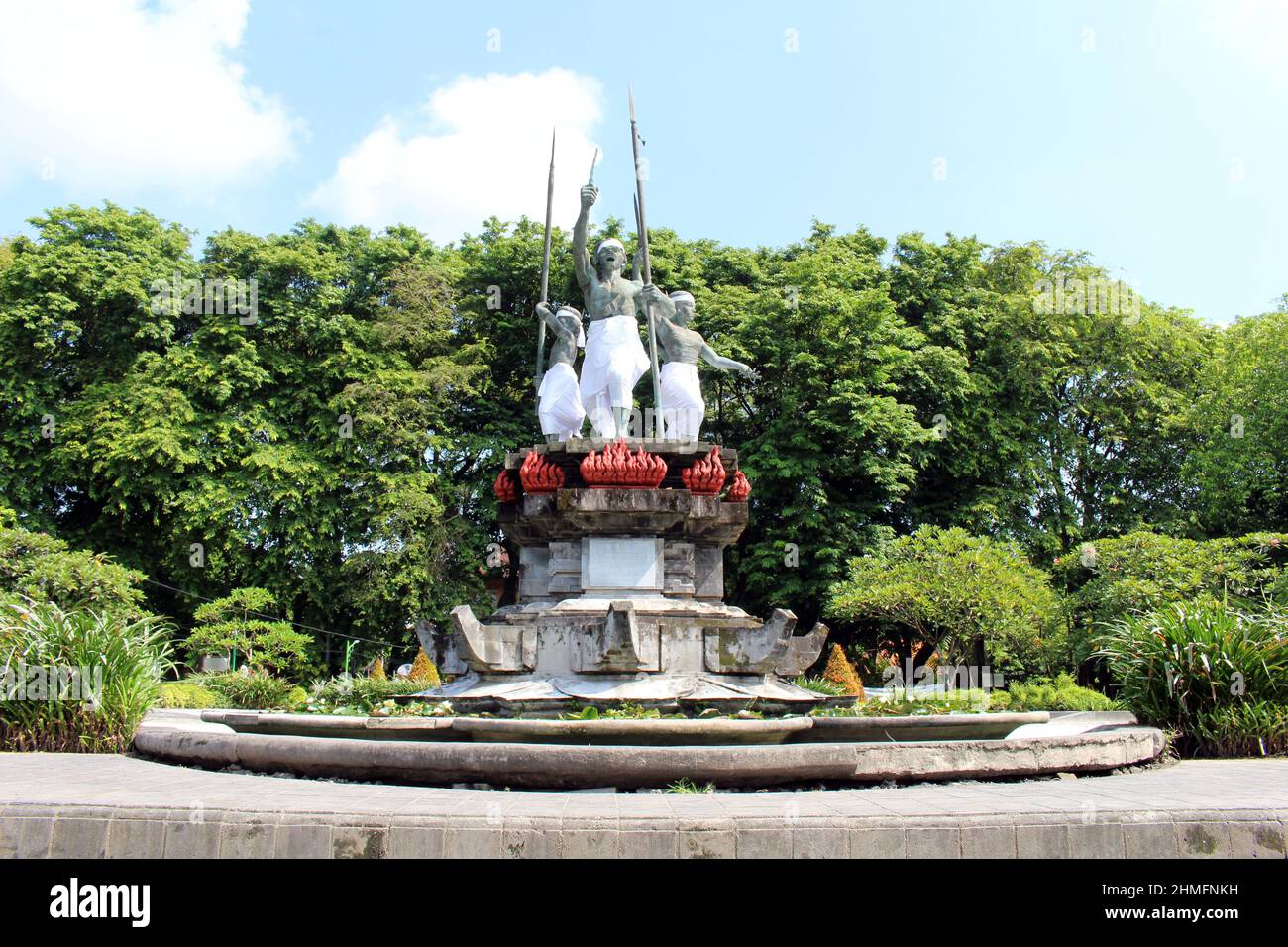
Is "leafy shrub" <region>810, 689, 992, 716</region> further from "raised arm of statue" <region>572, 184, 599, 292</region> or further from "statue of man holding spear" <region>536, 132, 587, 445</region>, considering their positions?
"raised arm of statue" <region>572, 184, 599, 292</region>

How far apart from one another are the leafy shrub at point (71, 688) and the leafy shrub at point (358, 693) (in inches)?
66.6

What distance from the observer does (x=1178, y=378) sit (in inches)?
1145

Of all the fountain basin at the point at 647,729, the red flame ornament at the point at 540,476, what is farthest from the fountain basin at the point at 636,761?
the red flame ornament at the point at 540,476

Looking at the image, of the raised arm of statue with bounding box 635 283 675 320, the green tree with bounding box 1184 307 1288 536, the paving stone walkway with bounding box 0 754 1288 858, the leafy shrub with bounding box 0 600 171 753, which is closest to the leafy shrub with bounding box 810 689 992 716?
the paving stone walkway with bounding box 0 754 1288 858

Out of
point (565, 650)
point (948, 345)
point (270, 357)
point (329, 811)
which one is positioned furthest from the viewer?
point (948, 345)

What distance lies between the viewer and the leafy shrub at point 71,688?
9.12 meters

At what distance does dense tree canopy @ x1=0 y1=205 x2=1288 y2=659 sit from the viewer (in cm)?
2447

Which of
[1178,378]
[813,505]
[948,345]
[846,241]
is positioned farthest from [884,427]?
[1178,378]

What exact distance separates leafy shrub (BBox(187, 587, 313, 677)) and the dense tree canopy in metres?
1.90

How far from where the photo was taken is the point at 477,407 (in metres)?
27.6

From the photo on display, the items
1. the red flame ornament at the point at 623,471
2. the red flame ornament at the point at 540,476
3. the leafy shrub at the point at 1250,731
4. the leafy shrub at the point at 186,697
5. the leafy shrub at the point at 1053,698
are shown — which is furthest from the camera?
the leafy shrub at the point at 1053,698

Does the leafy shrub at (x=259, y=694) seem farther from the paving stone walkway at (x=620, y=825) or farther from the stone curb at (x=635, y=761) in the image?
the paving stone walkway at (x=620, y=825)

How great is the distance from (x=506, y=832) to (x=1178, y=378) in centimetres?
2969
